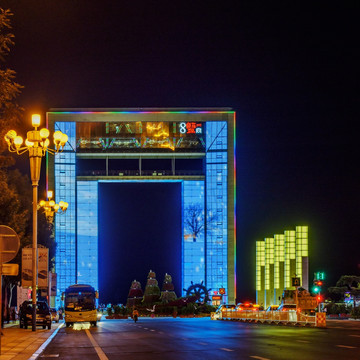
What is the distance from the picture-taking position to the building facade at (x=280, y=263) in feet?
225

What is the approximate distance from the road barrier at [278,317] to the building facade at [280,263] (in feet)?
23.9

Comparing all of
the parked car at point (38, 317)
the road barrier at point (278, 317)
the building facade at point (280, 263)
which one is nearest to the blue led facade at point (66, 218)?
the building facade at point (280, 263)

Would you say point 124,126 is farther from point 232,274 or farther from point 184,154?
point 232,274

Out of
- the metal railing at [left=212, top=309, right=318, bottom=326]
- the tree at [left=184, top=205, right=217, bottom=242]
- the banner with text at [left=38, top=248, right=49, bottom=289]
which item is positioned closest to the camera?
the banner with text at [left=38, top=248, right=49, bottom=289]

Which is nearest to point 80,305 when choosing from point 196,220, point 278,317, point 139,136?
point 278,317

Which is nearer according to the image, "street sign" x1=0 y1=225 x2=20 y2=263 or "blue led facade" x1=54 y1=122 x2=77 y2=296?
"street sign" x1=0 y1=225 x2=20 y2=263

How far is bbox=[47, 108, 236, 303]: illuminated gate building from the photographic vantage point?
98.6 m

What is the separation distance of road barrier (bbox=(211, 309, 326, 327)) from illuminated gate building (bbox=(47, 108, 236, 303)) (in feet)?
119

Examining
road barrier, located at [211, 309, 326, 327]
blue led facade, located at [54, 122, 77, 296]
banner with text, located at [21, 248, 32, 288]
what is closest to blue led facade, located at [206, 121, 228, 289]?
blue led facade, located at [54, 122, 77, 296]

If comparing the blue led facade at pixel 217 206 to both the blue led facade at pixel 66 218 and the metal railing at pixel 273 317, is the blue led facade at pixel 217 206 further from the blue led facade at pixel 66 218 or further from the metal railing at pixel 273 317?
the metal railing at pixel 273 317

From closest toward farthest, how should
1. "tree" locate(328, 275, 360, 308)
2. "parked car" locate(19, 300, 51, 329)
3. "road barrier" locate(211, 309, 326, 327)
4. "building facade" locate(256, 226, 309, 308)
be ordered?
"road barrier" locate(211, 309, 326, 327) → "parked car" locate(19, 300, 51, 329) → "building facade" locate(256, 226, 309, 308) → "tree" locate(328, 275, 360, 308)

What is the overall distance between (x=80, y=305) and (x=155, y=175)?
53.2 metres

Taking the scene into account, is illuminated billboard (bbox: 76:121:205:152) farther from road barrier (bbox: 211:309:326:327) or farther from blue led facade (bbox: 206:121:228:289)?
road barrier (bbox: 211:309:326:327)

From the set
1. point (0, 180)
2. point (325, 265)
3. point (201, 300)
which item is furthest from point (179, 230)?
point (0, 180)
